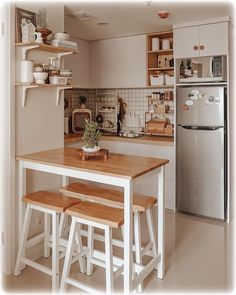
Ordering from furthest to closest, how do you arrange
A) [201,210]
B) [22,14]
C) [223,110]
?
[201,210] < [223,110] < [22,14]

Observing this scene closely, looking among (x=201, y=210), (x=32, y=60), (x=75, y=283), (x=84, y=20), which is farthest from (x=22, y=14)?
(x=201, y=210)

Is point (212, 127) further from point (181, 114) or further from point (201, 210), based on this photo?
point (201, 210)

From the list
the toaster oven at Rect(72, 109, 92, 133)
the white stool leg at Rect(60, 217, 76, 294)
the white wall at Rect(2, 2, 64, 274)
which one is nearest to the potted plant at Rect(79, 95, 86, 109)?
the toaster oven at Rect(72, 109, 92, 133)

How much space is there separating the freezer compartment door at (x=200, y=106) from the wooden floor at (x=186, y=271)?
1.21 meters

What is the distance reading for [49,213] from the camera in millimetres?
2365

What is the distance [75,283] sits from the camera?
2113 millimetres

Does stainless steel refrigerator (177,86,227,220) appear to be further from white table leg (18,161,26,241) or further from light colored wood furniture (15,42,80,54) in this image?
white table leg (18,161,26,241)

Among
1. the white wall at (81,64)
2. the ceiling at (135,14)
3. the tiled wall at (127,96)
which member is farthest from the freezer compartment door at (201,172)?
the white wall at (81,64)

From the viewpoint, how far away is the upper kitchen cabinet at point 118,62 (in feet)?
14.0

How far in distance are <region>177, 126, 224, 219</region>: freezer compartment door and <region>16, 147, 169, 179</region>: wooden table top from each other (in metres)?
1.38

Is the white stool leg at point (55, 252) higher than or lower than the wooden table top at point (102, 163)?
lower

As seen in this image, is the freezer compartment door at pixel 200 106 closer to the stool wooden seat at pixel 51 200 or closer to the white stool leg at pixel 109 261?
the stool wooden seat at pixel 51 200

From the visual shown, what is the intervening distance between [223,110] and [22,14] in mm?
2228

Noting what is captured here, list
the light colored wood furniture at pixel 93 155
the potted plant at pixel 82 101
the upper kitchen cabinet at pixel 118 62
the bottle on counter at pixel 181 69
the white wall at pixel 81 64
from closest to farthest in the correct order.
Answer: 1. the light colored wood furniture at pixel 93 155
2. the bottle on counter at pixel 181 69
3. the upper kitchen cabinet at pixel 118 62
4. the white wall at pixel 81 64
5. the potted plant at pixel 82 101
